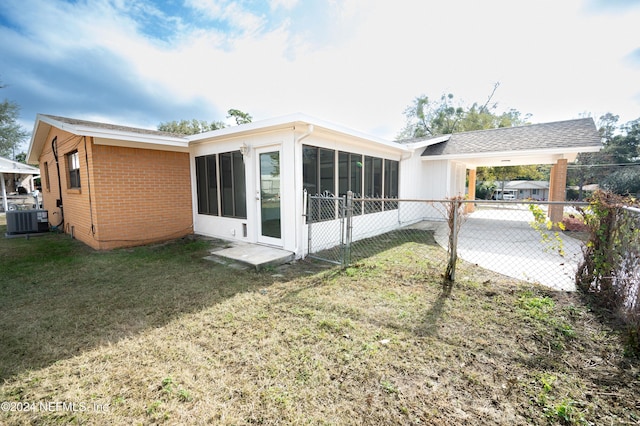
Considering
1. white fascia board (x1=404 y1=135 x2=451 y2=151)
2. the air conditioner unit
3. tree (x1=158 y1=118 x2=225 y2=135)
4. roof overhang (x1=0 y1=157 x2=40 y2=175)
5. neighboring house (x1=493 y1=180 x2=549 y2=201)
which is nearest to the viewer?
the air conditioner unit

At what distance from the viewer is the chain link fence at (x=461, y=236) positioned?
4.18 m

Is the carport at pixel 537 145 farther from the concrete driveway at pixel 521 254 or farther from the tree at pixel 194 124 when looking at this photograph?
the tree at pixel 194 124

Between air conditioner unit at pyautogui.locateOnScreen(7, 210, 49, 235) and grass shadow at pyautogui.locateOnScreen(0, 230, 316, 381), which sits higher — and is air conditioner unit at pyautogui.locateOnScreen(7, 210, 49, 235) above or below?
above

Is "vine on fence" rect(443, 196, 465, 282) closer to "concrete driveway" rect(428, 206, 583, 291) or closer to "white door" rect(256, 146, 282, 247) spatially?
"concrete driveway" rect(428, 206, 583, 291)

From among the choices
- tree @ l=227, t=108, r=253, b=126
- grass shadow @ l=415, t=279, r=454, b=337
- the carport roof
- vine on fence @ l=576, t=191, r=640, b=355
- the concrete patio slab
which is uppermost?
tree @ l=227, t=108, r=253, b=126

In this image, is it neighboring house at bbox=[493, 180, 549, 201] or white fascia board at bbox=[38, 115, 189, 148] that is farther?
neighboring house at bbox=[493, 180, 549, 201]

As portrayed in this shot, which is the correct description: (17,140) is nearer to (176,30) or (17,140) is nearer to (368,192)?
(176,30)

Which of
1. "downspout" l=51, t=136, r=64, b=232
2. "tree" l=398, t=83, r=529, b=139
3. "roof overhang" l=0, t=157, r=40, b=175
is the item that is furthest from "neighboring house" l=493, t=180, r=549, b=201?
"roof overhang" l=0, t=157, r=40, b=175

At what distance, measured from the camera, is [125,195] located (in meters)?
6.38

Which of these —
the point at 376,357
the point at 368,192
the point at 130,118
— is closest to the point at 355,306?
the point at 376,357

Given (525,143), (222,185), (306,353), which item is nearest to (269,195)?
(222,185)

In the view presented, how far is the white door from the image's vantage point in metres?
5.72

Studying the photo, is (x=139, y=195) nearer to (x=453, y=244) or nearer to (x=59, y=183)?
(x=59, y=183)

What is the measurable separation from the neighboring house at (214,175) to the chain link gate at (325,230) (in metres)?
0.23
